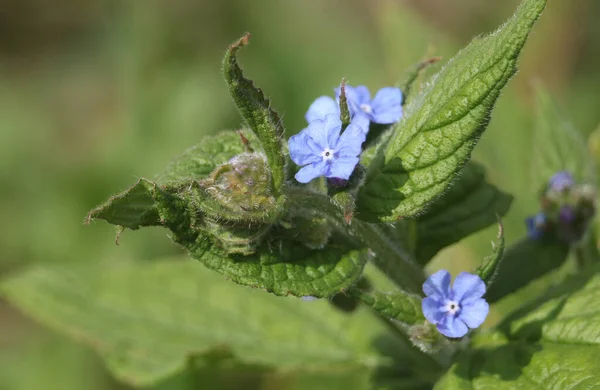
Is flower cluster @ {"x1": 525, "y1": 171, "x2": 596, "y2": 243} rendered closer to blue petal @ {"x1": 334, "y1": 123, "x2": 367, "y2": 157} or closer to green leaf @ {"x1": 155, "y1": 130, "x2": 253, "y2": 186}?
blue petal @ {"x1": 334, "y1": 123, "x2": 367, "y2": 157}

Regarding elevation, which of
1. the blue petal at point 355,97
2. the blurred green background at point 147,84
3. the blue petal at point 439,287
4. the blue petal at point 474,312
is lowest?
the blue petal at point 474,312

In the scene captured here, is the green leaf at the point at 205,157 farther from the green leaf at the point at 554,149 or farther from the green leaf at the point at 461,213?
the green leaf at the point at 554,149

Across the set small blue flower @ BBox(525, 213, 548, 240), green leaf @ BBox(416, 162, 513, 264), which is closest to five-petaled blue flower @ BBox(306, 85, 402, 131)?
green leaf @ BBox(416, 162, 513, 264)

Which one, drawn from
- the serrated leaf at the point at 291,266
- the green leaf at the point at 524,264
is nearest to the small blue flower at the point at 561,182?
the green leaf at the point at 524,264

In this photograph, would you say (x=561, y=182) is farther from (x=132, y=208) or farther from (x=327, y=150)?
(x=132, y=208)

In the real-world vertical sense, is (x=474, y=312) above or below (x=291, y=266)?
below

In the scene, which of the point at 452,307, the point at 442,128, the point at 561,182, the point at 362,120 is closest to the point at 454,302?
the point at 452,307
